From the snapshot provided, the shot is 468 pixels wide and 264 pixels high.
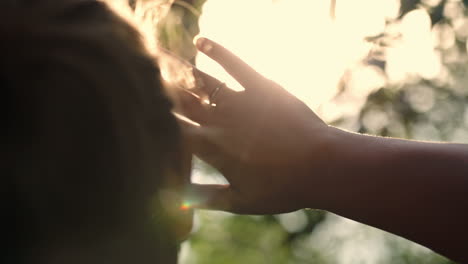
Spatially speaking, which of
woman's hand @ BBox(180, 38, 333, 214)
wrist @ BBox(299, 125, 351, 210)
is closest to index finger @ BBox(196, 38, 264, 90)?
woman's hand @ BBox(180, 38, 333, 214)

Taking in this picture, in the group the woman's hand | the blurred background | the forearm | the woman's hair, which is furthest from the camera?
the blurred background

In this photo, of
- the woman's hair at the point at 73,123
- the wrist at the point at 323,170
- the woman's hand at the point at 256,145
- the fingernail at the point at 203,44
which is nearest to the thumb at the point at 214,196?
the woman's hand at the point at 256,145

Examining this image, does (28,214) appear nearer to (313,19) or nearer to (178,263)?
(178,263)

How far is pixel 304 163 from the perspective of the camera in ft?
6.98

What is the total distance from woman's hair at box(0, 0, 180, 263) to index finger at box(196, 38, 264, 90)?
0.96m

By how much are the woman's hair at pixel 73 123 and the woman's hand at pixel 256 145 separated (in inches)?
38.9

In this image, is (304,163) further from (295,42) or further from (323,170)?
(295,42)

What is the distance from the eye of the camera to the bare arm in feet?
6.65

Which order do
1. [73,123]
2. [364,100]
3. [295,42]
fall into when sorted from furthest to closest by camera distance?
[364,100] → [295,42] → [73,123]

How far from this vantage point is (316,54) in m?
6.89

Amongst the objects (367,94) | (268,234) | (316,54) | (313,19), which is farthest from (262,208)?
(268,234)

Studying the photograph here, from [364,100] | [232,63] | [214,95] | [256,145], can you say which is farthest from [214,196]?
[364,100]

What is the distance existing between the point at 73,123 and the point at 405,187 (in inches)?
51.4

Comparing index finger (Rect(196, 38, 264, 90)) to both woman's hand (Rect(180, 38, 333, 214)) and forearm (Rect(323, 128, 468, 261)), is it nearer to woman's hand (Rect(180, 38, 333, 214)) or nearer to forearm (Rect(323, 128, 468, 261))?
woman's hand (Rect(180, 38, 333, 214))
